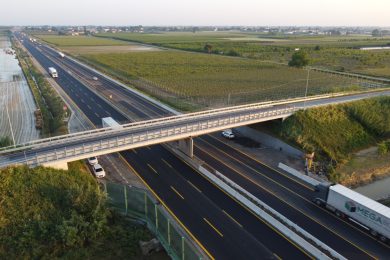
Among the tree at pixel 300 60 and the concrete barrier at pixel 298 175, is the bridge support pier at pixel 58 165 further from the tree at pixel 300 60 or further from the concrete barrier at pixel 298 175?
the tree at pixel 300 60

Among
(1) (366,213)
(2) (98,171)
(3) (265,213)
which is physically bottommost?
(3) (265,213)

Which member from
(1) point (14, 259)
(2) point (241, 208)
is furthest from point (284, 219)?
(1) point (14, 259)

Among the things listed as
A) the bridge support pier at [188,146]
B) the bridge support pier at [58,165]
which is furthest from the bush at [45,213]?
the bridge support pier at [188,146]

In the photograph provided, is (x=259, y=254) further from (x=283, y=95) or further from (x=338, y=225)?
(x=283, y=95)

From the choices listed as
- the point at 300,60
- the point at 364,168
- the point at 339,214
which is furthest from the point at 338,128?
the point at 300,60

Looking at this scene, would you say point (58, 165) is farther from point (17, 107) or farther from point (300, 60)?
point (300, 60)

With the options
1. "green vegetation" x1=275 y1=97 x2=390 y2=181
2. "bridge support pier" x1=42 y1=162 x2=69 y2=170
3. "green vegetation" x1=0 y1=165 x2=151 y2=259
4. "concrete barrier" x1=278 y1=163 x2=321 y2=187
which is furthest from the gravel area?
"green vegetation" x1=275 y1=97 x2=390 y2=181
